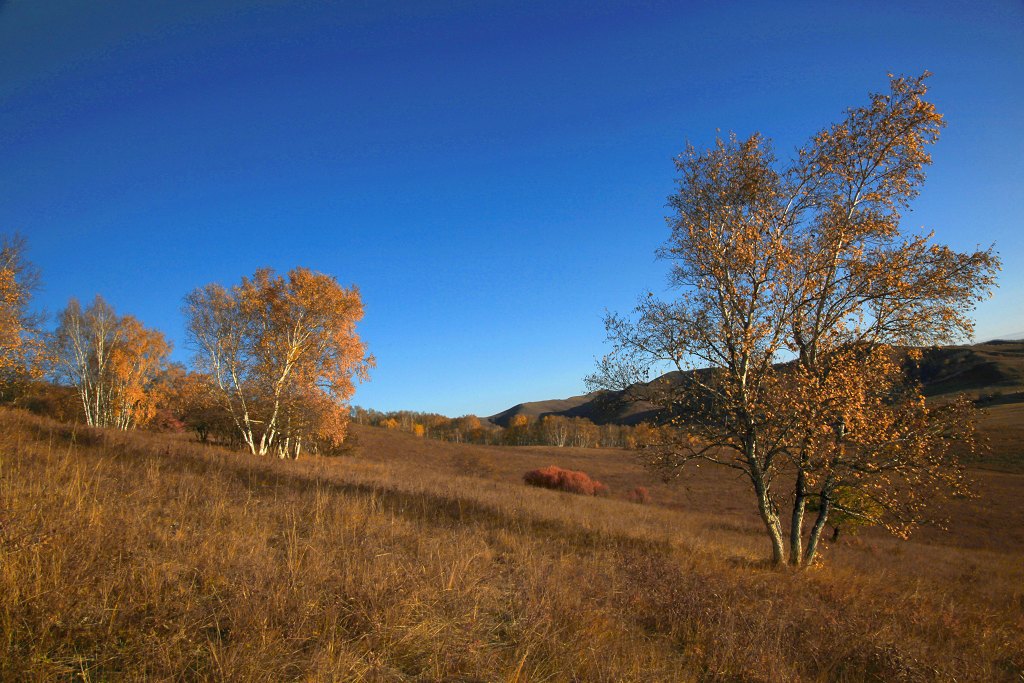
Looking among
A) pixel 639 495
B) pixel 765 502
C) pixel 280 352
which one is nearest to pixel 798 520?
pixel 765 502

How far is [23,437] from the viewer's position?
958cm

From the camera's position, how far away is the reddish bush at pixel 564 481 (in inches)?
1716

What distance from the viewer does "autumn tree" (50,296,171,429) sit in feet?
129

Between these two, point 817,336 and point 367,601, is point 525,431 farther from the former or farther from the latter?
point 367,601

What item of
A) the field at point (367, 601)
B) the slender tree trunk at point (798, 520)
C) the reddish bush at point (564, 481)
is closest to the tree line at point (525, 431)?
the reddish bush at point (564, 481)

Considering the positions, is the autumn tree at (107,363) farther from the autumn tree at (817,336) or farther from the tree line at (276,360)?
the autumn tree at (817,336)

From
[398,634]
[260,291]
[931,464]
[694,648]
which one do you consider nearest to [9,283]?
[260,291]

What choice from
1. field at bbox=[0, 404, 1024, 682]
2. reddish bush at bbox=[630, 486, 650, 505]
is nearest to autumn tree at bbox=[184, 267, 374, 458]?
field at bbox=[0, 404, 1024, 682]

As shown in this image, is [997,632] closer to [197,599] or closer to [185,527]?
[197,599]

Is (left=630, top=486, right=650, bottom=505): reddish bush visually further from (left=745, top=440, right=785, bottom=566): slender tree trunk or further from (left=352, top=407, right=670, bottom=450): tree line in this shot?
(left=352, top=407, right=670, bottom=450): tree line

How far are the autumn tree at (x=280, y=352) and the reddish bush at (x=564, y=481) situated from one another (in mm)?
22640

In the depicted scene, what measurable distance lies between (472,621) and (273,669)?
1.84 meters

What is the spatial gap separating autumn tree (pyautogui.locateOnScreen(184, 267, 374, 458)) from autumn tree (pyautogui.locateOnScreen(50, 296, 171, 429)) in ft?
71.6

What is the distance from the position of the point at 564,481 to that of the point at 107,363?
138 feet
